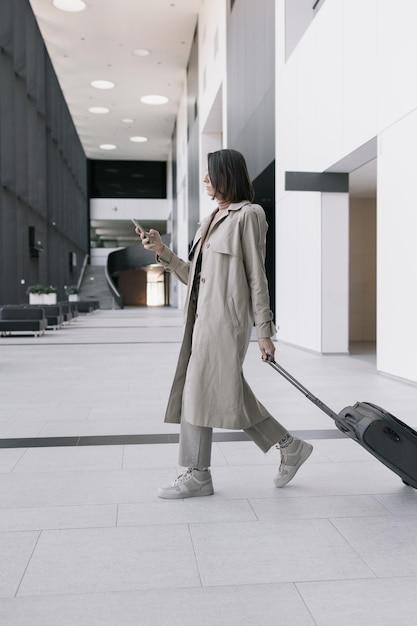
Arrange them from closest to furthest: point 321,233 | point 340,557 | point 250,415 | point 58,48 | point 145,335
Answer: point 340,557
point 250,415
point 321,233
point 145,335
point 58,48

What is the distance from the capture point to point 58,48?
84.2 ft

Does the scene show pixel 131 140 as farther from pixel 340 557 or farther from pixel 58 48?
pixel 340 557

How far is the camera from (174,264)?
3.40m

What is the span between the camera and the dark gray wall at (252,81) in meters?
13.4

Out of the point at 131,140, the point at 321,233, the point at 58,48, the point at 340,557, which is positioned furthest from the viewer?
the point at 131,140

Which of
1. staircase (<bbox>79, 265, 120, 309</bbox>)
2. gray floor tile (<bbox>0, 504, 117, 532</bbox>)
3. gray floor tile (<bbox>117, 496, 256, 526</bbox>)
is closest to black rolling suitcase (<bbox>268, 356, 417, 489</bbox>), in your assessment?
gray floor tile (<bbox>117, 496, 256, 526</bbox>)

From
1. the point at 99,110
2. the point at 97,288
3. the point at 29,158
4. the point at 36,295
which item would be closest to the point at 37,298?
the point at 36,295

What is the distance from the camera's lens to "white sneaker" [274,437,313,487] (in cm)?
345

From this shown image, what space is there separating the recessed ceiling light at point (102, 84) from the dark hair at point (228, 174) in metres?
28.5

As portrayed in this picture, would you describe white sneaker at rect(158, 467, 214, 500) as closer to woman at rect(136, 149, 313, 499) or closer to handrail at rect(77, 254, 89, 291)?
woman at rect(136, 149, 313, 499)

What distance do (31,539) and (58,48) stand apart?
85.9 ft

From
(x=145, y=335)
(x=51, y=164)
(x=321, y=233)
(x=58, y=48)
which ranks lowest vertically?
(x=145, y=335)

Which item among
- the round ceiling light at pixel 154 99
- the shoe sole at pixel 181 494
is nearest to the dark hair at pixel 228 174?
the shoe sole at pixel 181 494

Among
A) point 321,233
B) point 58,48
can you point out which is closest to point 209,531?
point 321,233
